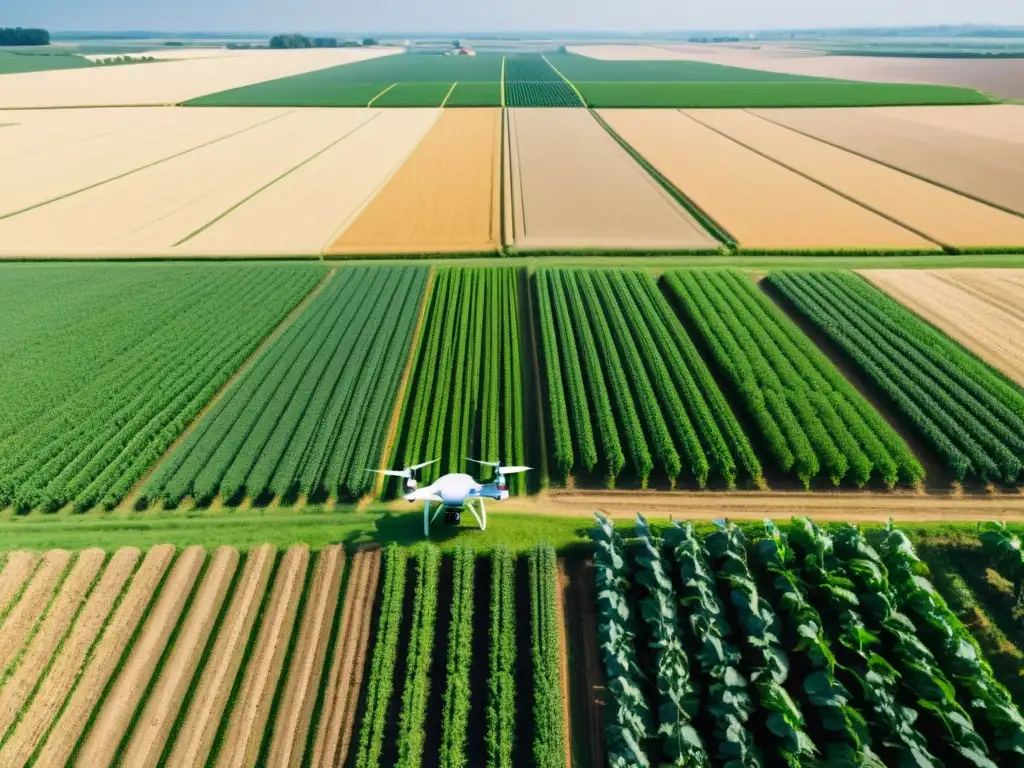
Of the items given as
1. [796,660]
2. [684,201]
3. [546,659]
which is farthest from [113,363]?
[684,201]

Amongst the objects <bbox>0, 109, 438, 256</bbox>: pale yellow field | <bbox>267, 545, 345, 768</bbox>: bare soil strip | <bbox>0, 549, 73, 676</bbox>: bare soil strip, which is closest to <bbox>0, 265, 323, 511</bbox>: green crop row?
<bbox>0, 549, 73, 676</bbox>: bare soil strip

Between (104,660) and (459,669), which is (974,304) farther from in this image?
(104,660)

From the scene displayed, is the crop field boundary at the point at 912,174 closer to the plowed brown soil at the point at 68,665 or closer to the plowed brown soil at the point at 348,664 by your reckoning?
the plowed brown soil at the point at 348,664

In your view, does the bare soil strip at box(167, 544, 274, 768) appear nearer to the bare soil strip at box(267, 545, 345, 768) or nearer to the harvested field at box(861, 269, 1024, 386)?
the bare soil strip at box(267, 545, 345, 768)

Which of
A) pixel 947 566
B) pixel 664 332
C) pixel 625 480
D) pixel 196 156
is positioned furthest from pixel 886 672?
pixel 196 156

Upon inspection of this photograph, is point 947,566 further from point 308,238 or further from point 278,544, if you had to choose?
point 308,238

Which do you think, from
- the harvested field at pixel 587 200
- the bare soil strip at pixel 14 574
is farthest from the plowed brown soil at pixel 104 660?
the harvested field at pixel 587 200

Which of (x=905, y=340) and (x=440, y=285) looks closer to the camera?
(x=905, y=340)
